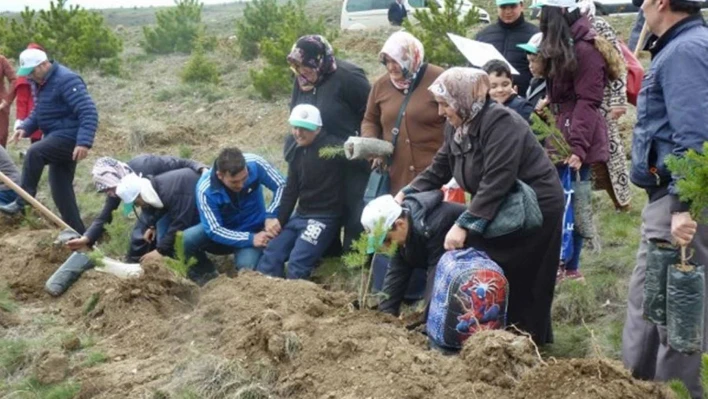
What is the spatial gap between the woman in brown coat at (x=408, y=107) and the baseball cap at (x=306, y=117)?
1.57ft

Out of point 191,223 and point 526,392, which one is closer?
point 526,392

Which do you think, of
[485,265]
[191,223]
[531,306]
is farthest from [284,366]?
[191,223]

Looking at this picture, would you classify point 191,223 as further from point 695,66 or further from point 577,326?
point 695,66

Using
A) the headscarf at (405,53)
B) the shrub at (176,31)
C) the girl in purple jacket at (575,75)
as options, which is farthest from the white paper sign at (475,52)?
the shrub at (176,31)

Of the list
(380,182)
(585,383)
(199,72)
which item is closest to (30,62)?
(380,182)

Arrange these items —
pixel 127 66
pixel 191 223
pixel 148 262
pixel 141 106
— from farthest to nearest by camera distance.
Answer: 1. pixel 127 66
2. pixel 141 106
3. pixel 191 223
4. pixel 148 262

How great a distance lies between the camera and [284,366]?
416cm

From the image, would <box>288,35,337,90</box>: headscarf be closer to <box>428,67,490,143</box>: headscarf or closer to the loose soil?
the loose soil

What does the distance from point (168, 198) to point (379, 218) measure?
2.75 metres

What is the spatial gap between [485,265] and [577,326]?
134cm

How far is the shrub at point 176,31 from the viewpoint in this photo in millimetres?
20281

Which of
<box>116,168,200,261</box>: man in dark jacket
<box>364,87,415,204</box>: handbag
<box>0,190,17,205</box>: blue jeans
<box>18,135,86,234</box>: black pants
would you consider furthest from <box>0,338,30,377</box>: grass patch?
<box>0,190,17,205</box>: blue jeans

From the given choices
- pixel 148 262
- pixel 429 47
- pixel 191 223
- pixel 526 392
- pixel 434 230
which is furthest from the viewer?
pixel 429 47

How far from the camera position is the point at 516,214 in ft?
14.2
